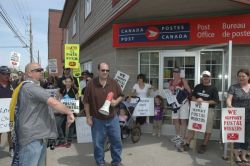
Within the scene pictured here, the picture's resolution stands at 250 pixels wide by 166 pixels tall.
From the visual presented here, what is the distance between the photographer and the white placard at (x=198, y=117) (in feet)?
21.5

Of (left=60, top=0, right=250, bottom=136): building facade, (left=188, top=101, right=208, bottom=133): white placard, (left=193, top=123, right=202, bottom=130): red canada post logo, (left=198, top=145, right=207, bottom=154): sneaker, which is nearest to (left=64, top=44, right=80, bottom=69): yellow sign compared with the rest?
(left=60, top=0, right=250, bottom=136): building facade

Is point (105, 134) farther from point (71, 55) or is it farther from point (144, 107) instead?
point (71, 55)

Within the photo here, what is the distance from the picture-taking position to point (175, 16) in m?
8.27

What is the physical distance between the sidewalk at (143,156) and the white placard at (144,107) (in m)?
0.78

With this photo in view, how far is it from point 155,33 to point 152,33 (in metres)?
0.09

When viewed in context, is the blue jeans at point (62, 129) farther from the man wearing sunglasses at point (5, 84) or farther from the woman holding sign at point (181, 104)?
the woman holding sign at point (181, 104)

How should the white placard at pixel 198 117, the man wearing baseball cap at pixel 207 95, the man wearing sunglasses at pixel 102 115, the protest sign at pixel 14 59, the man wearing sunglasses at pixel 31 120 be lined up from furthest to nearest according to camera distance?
the protest sign at pixel 14 59 < the man wearing baseball cap at pixel 207 95 < the white placard at pixel 198 117 < the man wearing sunglasses at pixel 102 115 < the man wearing sunglasses at pixel 31 120

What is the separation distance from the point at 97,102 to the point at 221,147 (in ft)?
11.2

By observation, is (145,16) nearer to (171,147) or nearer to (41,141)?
(171,147)

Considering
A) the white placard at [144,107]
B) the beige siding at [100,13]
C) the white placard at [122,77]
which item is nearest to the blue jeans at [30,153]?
the white placard at [144,107]

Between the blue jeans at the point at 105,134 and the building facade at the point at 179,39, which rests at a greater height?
the building facade at the point at 179,39

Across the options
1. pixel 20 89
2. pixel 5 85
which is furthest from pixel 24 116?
pixel 5 85

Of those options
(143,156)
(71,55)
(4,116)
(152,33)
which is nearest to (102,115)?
(143,156)

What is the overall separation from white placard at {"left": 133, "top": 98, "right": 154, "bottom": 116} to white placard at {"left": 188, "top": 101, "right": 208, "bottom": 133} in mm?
1451
